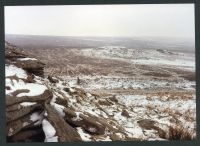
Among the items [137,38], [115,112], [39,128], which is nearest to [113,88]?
[115,112]

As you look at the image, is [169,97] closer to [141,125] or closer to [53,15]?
[141,125]

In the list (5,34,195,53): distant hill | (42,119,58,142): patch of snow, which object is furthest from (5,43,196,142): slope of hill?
(5,34,195,53): distant hill

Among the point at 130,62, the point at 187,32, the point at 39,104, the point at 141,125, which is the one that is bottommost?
the point at 141,125

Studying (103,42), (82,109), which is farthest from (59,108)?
(103,42)

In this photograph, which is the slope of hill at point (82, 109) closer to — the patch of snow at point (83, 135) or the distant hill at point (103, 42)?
the patch of snow at point (83, 135)

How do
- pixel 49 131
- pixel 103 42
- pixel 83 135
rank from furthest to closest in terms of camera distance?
pixel 103 42
pixel 83 135
pixel 49 131

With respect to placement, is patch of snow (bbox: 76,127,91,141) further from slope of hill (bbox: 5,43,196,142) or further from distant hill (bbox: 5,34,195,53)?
distant hill (bbox: 5,34,195,53)

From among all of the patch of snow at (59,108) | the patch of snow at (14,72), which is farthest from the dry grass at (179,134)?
the patch of snow at (14,72)

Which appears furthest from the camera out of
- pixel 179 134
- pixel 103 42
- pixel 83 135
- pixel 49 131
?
pixel 103 42

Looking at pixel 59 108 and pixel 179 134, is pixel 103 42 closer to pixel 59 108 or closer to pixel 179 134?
pixel 59 108

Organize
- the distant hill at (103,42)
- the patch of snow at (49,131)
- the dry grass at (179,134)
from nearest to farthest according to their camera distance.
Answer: the patch of snow at (49,131) → the dry grass at (179,134) → the distant hill at (103,42)

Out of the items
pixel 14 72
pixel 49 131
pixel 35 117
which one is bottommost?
pixel 49 131
